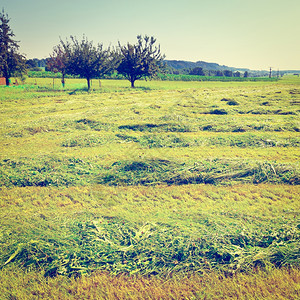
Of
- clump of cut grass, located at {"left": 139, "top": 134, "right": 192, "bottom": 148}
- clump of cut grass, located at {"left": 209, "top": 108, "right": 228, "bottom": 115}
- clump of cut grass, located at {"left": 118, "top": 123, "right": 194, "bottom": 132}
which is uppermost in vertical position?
clump of cut grass, located at {"left": 209, "top": 108, "right": 228, "bottom": 115}

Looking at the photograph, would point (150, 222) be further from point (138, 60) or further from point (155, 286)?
point (138, 60)

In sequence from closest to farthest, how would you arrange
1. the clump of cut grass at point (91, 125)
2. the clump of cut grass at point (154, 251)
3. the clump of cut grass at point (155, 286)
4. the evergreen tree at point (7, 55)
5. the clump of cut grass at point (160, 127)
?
1. the clump of cut grass at point (155, 286)
2. the clump of cut grass at point (154, 251)
3. the clump of cut grass at point (160, 127)
4. the clump of cut grass at point (91, 125)
5. the evergreen tree at point (7, 55)

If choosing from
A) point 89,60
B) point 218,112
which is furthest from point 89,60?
point 218,112

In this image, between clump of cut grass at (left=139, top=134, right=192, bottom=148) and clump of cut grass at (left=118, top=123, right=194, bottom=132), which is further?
clump of cut grass at (left=118, top=123, right=194, bottom=132)

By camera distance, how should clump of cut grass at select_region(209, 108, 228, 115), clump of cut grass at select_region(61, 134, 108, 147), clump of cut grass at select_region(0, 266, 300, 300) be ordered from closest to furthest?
1. clump of cut grass at select_region(0, 266, 300, 300)
2. clump of cut grass at select_region(61, 134, 108, 147)
3. clump of cut grass at select_region(209, 108, 228, 115)

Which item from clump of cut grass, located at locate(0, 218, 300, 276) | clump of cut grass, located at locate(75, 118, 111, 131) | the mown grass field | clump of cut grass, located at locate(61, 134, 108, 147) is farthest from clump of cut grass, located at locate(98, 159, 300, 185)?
clump of cut grass, located at locate(75, 118, 111, 131)

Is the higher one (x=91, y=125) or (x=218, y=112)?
(x=218, y=112)

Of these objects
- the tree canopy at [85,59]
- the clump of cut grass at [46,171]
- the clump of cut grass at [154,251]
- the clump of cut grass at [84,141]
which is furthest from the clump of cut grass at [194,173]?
the tree canopy at [85,59]

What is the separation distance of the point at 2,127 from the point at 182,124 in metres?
10.3

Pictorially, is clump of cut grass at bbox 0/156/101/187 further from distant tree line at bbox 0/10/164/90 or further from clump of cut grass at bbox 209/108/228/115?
distant tree line at bbox 0/10/164/90

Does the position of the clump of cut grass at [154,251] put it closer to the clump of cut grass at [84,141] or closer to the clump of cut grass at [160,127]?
the clump of cut grass at [84,141]

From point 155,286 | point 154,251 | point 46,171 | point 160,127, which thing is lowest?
point 155,286

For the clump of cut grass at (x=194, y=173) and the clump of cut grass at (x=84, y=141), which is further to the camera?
the clump of cut grass at (x=84, y=141)

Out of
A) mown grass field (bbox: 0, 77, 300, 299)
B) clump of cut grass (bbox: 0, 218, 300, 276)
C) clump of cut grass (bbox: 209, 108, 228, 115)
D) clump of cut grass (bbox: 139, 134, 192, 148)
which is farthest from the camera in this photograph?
clump of cut grass (bbox: 209, 108, 228, 115)
